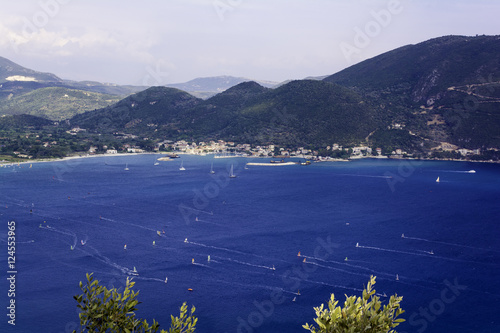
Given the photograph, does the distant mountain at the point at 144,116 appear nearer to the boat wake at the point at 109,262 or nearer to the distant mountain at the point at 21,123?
the distant mountain at the point at 21,123

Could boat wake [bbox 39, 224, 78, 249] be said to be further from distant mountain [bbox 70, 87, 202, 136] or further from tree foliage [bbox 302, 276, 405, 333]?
distant mountain [bbox 70, 87, 202, 136]

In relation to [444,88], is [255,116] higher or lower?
lower

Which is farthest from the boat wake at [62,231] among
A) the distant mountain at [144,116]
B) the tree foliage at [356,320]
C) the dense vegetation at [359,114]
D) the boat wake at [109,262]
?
the distant mountain at [144,116]

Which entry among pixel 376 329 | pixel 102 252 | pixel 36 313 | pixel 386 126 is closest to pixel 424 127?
pixel 386 126

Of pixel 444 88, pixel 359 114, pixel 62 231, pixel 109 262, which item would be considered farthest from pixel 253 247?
pixel 444 88

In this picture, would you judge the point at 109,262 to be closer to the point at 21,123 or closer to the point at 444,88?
the point at 21,123

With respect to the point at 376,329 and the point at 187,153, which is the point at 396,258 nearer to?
the point at 376,329
